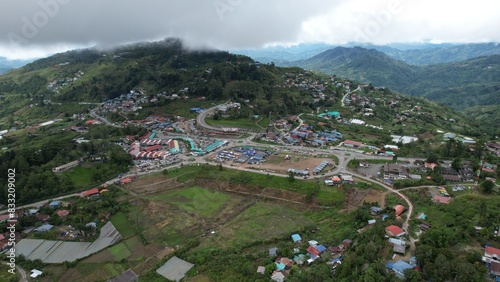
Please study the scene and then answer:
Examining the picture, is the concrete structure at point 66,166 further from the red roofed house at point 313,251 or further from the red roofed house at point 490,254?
the red roofed house at point 490,254

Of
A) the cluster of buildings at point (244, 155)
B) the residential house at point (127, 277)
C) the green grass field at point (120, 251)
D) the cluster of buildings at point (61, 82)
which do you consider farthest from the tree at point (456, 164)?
the cluster of buildings at point (61, 82)

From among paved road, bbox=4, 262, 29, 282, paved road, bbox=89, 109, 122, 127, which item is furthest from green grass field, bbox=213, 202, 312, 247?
paved road, bbox=89, 109, 122, 127

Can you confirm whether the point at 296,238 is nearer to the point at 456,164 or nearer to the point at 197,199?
the point at 197,199

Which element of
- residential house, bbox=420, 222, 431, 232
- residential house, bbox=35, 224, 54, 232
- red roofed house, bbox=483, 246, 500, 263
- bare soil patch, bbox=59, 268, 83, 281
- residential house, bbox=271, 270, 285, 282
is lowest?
residential house, bbox=271, 270, 285, 282

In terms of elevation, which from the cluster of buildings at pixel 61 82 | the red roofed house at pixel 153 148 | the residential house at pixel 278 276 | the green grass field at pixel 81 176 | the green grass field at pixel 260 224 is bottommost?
the green grass field at pixel 260 224

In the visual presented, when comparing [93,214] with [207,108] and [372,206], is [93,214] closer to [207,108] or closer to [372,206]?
[372,206]

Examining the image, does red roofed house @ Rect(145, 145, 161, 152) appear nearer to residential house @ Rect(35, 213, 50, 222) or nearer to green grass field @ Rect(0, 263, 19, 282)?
residential house @ Rect(35, 213, 50, 222)

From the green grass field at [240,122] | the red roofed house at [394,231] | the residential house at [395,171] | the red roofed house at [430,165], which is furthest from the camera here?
the green grass field at [240,122]
